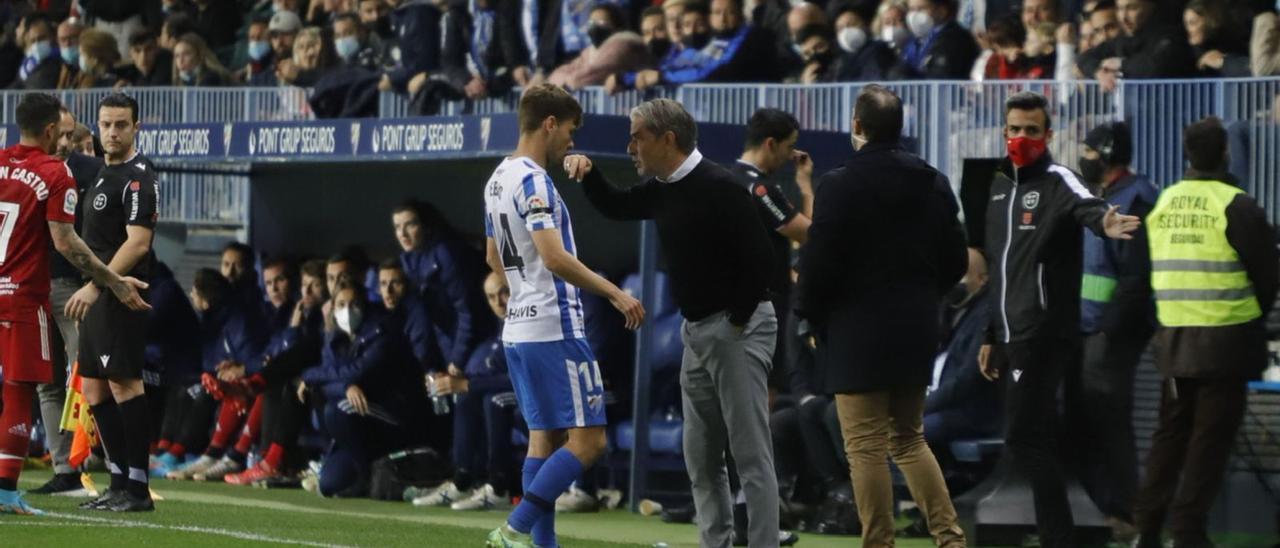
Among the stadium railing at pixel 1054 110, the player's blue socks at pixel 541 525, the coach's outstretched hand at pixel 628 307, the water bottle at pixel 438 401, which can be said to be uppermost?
the stadium railing at pixel 1054 110

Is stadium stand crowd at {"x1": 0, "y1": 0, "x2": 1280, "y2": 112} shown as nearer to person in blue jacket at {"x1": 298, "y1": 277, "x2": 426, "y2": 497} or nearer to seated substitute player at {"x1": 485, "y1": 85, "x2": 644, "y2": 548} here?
person in blue jacket at {"x1": 298, "y1": 277, "x2": 426, "y2": 497}

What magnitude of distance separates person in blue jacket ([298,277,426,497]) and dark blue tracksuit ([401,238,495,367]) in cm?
27

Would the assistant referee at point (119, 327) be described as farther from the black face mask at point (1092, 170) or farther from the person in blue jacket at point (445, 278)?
the black face mask at point (1092, 170)

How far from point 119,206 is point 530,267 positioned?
10.4 feet

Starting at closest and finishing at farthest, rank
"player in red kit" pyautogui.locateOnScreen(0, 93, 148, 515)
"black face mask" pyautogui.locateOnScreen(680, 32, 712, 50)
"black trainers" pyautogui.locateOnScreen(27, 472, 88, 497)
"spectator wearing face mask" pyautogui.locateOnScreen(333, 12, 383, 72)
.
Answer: "player in red kit" pyautogui.locateOnScreen(0, 93, 148, 515)
"black trainers" pyautogui.locateOnScreen(27, 472, 88, 497)
"black face mask" pyautogui.locateOnScreen(680, 32, 712, 50)
"spectator wearing face mask" pyautogui.locateOnScreen(333, 12, 383, 72)

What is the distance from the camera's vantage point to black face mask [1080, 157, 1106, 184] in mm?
10516

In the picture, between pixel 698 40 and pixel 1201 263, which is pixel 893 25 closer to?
pixel 698 40

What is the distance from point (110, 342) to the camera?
10.8 metres

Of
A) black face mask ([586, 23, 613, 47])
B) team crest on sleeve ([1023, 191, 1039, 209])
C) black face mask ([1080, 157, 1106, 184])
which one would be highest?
black face mask ([586, 23, 613, 47])

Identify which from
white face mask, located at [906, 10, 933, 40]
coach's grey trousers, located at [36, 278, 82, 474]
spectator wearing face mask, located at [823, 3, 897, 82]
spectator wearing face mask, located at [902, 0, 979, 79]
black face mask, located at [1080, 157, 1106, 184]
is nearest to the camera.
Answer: black face mask, located at [1080, 157, 1106, 184]

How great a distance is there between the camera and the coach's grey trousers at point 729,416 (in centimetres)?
837

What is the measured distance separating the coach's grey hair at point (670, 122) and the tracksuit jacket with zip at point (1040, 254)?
1651 millimetres

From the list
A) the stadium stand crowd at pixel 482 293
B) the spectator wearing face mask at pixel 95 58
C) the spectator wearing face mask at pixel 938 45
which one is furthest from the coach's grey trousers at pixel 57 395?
the spectator wearing face mask at pixel 95 58

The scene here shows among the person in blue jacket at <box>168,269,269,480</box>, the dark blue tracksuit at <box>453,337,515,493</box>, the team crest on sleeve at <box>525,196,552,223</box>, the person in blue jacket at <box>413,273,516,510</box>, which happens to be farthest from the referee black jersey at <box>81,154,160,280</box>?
the person in blue jacket at <box>168,269,269,480</box>
